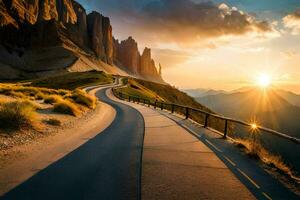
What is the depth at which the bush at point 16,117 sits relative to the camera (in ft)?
37.6

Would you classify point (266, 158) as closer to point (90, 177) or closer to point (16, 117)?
point (90, 177)

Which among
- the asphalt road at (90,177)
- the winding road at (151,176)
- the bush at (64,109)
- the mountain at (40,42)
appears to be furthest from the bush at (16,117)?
the mountain at (40,42)

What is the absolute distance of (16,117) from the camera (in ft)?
39.1

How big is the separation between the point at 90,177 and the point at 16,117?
21.2 ft

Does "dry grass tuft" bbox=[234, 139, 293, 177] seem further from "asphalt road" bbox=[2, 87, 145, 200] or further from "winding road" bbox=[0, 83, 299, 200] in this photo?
"asphalt road" bbox=[2, 87, 145, 200]

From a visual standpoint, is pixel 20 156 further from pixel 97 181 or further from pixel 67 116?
pixel 67 116

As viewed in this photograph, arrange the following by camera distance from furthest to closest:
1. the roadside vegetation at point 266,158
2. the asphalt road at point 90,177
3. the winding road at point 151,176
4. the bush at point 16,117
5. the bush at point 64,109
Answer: the bush at point 64,109, the bush at point 16,117, the roadside vegetation at point 266,158, the winding road at point 151,176, the asphalt road at point 90,177

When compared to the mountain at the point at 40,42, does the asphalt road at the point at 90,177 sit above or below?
Result: below

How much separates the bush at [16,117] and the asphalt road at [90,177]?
10.8ft

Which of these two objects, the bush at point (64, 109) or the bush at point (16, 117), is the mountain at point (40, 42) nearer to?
the bush at point (64, 109)

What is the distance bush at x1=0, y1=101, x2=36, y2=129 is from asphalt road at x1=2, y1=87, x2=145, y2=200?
329cm

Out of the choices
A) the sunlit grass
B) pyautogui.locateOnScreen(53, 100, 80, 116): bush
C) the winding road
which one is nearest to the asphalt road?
the winding road

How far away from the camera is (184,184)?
6648 millimetres

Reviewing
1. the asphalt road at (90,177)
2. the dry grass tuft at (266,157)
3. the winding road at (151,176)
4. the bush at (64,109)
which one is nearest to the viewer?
the asphalt road at (90,177)
